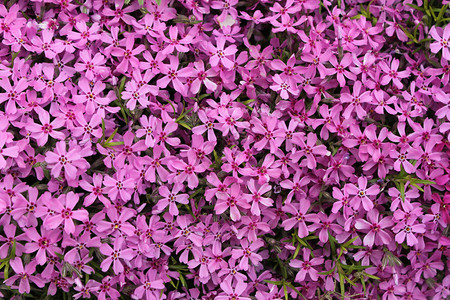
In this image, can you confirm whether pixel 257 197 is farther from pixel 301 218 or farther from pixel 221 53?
pixel 221 53

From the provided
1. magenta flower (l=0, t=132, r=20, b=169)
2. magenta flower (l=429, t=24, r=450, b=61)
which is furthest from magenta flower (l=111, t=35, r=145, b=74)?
magenta flower (l=429, t=24, r=450, b=61)

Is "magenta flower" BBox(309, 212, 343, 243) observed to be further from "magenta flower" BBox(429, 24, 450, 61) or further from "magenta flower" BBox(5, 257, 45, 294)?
"magenta flower" BBox(5, 257, 45, 294)

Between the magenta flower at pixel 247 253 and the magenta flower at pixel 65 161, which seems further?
the magenta flower at pixel 247 253

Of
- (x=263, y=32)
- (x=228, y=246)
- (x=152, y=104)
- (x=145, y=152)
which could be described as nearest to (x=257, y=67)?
(x=263, y=32)

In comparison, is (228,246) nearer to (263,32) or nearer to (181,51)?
(181,51)

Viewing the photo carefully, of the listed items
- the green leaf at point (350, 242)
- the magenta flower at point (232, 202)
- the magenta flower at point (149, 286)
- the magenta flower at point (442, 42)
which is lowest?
the magenta flower at point (149, 286)

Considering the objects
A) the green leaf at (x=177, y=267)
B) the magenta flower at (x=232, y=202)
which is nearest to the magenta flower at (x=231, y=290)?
the green leaf at (x=177, y=267)

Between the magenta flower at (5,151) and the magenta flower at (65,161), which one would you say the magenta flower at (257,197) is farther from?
the magenta flower at (5,151)

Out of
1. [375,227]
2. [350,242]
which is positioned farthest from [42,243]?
[375,227]

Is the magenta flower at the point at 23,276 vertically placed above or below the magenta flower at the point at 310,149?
below
